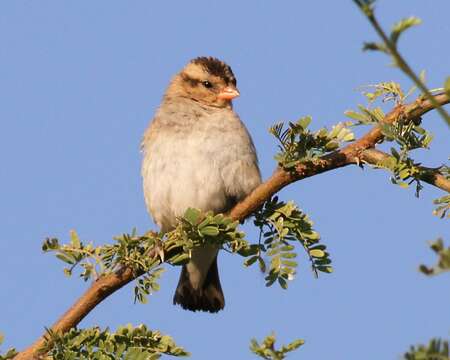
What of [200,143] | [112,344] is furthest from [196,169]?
[112,344]

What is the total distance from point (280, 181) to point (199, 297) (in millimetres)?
3045

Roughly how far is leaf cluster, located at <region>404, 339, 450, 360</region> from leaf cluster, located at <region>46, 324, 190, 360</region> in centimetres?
180

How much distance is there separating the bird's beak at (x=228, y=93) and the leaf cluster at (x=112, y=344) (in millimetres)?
3547

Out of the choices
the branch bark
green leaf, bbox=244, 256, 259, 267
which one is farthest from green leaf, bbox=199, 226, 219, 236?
green leaf, bbox=244, 256, 259, 267

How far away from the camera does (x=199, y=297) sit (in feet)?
19.9

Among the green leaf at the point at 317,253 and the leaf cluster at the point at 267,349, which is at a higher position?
the green leaf at the point at 317,253

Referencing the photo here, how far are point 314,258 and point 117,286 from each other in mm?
888

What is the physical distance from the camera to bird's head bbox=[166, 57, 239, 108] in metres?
6.36

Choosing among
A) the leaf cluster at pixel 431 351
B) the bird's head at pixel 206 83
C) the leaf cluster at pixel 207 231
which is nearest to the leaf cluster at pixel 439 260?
the leaf cluster at pixel 431 351

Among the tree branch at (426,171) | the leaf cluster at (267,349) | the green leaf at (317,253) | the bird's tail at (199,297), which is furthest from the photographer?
the bird's tail at (199,297)

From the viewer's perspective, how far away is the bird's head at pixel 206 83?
6355 millimetres

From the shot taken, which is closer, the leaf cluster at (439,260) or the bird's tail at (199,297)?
the leaf cluster at (439,260)

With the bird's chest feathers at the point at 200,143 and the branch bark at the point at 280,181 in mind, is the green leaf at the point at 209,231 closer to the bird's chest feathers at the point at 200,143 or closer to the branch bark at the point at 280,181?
the branch bark at the point at 280,181

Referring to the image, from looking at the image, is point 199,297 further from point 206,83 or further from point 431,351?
point 431,351
